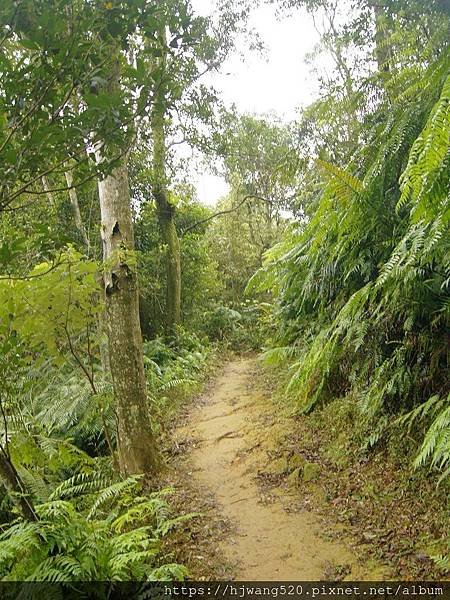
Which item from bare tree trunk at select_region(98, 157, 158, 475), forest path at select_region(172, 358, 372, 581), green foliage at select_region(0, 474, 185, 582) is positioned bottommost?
forest path at select_region(172, 358, 372, 581)

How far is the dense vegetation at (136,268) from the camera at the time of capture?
5.49ft

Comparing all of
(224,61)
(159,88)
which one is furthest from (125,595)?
(224,61)

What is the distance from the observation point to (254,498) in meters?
3.65

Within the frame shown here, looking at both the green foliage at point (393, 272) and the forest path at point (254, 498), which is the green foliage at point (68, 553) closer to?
the forest path at point (254, 498)

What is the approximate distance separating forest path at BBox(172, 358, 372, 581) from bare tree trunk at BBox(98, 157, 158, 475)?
0.65 metres

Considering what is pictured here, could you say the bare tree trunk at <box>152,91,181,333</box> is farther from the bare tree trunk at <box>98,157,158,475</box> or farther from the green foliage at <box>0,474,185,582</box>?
the green foliage at <box>0,474,185,582</box>

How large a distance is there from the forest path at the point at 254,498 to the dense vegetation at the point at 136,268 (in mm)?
459

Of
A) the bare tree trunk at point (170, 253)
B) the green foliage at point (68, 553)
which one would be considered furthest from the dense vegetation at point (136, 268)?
the bare tree trunk at point (170, 253)

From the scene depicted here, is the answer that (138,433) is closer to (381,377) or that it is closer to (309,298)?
(381,377)

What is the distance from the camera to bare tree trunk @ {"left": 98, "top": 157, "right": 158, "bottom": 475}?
4.04 meters

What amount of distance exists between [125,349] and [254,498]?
1.76 metres

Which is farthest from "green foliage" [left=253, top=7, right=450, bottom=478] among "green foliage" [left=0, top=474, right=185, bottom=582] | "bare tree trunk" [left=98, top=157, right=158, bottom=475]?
"green foliage" [left=0, top=474, right=185, bottom=582]

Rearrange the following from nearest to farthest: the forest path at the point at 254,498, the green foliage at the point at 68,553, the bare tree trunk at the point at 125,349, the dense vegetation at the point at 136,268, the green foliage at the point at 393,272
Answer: the dense vegetation at the point at 136,268 < the green foliage at the point at 68,553 < the green foliage at the point at 393,272 < the forest path at the point at 254,498 < the bare tree trunk at the point at 125,349

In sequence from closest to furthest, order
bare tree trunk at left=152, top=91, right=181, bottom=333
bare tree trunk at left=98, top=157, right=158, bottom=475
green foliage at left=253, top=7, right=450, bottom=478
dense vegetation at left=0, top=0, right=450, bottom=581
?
dense vegetation at left=0, top=0, right=450, bottom=581 < green foliage at left=253, top=7, right=450, bottom=478 < bare tree trunk at left=98, top=157, right=158, bottom=475 < bare tree trunk at left=152, top=91, right=181, bottom=333
